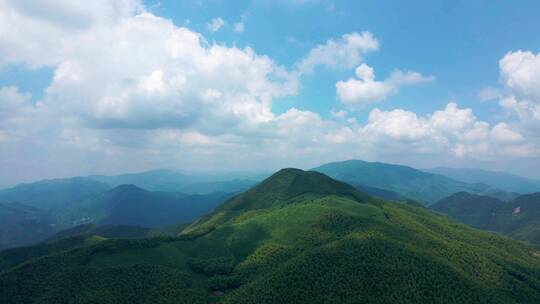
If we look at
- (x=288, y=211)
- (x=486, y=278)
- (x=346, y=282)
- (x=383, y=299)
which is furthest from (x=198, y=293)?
(x=486, y=278)

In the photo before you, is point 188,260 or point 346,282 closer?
point 346,282

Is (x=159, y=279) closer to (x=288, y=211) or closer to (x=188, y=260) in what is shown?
(x=188, y=260)

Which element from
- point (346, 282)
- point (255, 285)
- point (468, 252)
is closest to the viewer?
point (346, 282)

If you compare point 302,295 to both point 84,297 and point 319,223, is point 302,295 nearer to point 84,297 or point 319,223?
point 319,223

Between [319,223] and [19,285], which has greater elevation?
[319,223]

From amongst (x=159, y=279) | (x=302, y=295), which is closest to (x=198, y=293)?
(x=159, y=279)

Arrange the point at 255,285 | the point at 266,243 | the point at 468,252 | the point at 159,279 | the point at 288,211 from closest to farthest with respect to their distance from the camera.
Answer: the point at 255,285 → the point at 159,279 → the point at 468,252 → the point at 266,243 → the point at 288,211
